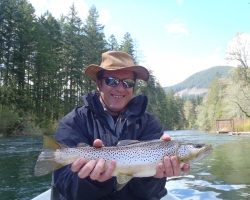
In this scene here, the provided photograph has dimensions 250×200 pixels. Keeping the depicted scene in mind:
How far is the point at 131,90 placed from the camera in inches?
134

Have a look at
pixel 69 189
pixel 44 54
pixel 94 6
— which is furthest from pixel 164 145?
pixel 94 6

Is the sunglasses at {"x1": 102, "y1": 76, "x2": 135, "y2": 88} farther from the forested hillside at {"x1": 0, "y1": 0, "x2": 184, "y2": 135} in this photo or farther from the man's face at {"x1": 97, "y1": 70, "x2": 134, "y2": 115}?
the forested hillside at {"x1": 0, "y1": 0, "x2": 184, "y2": 135}

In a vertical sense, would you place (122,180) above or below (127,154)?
below

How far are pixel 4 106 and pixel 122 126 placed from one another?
81.5ft

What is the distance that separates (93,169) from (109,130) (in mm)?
609

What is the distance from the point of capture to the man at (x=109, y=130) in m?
2.54

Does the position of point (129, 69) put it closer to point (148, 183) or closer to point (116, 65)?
point (116, 65)

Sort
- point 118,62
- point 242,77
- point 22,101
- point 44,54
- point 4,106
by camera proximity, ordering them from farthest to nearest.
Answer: point 242,77 → point 44,54 → point 22,101 → point 4,106 → point 118,62

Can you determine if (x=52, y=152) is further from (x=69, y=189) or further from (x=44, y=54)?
(x=44, y=54)

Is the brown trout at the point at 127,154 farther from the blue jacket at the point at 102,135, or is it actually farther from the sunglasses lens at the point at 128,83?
the sunglasses lens at the point at 128,83

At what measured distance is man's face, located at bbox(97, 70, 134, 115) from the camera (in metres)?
3.27

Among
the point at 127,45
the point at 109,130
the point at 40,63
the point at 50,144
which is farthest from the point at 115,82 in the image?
the point at 127,45

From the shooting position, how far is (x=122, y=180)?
256 centimetres

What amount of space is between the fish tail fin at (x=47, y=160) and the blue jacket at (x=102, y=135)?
0.58ft
